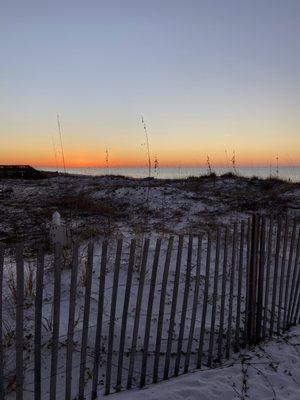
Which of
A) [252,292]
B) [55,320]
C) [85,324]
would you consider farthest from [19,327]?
[252,292]

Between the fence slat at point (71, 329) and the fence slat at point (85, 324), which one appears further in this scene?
the fence slat at point (85, 324)

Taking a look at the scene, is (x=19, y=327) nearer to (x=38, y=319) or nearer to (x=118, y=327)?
(x=38, y=319)

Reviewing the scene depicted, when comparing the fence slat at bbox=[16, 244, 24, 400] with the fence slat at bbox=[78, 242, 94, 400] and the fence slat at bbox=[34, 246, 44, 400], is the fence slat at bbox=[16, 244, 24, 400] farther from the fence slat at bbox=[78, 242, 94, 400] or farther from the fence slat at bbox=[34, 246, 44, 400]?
the fence slat at bbox=[78, 242, 94, 400]

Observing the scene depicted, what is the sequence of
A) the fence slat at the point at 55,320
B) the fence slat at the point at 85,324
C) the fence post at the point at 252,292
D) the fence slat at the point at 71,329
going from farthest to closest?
the fence post at the point at 252,292, the fence slat at the point at 85,324, the fence slat at the point at 71,329, the fence slat at the point at 55,320

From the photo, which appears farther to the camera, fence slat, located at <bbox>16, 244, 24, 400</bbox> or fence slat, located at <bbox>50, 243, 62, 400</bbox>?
fence slat, located at <bbox>50, 243, 62, 400</bbox>

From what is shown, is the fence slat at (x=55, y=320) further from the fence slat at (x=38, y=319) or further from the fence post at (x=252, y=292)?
the fence post at (x=252, y=292)

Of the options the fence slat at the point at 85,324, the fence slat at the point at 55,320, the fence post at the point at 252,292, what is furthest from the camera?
the fence post at the point at 252,292

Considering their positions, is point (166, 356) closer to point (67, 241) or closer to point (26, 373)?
Answer: point (26, 373)

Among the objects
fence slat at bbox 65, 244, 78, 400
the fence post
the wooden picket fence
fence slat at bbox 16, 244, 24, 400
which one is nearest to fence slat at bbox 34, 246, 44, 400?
the wooden picket fence

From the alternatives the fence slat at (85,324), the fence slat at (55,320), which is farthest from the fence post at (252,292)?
the fence slat at (55,320)

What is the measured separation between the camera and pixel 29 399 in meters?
3.52

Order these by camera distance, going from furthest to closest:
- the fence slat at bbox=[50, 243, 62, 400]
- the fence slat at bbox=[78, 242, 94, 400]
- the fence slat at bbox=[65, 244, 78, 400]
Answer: the fence slat at bbox=[78, 242, 94, 400], the fence slat at bbox=[65, 244, 78, 400], the fence slat at bbox=[50, 243, 62, 400]

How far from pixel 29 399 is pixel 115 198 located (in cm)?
1151

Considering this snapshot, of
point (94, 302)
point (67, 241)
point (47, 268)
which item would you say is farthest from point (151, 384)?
point (67, 241)
